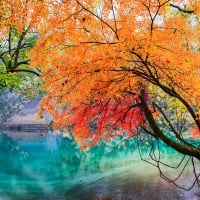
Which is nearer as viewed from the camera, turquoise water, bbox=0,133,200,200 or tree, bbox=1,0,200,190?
tree, bbox=1,0,200,190

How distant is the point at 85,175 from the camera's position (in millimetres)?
20953

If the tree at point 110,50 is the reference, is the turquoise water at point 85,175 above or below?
below

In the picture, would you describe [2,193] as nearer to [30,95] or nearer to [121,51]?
[30,95]

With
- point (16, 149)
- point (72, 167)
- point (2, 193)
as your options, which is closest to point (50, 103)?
point (2, 193)

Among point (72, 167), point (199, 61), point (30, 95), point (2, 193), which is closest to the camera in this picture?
point (199, 61)

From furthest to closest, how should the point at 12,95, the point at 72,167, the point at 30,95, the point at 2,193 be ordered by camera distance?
the point at 12,95
the point at 72,167
the point at 2,193
the point at 30,95

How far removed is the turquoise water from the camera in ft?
52.8

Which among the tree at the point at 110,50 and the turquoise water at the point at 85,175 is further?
the turquoise water at the point at 85,175

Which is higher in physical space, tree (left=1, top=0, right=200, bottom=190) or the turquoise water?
tree (left=1, top=0, right=200, bottom=190)

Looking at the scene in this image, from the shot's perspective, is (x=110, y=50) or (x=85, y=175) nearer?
(x=110, y=50)

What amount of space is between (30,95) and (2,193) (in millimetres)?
6446

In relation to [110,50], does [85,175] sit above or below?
below

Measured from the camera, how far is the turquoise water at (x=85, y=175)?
16.1 m

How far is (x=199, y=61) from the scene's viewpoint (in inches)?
286
